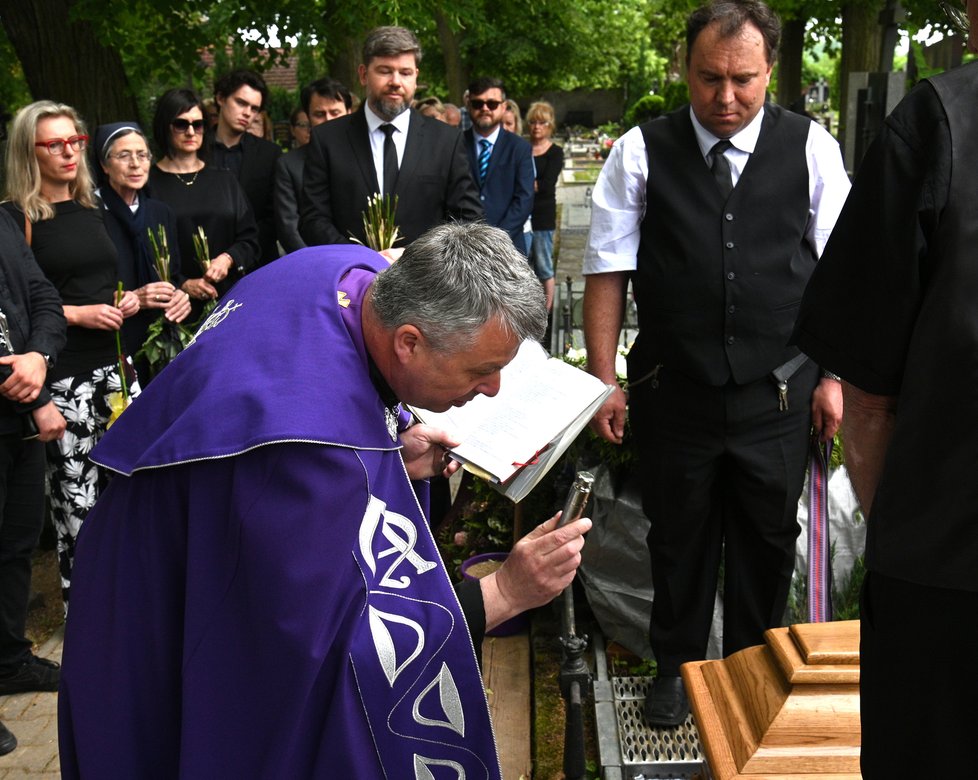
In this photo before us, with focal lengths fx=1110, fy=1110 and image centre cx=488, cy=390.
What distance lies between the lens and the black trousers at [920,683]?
5.20 feet

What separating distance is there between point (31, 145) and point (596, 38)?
38481mm

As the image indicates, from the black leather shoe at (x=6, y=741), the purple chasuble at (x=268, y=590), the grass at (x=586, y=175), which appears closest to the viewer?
the purple chasuble at (x=268, y=590)

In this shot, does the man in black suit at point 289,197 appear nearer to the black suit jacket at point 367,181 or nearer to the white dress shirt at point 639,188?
the black suit jacket at point 367,181

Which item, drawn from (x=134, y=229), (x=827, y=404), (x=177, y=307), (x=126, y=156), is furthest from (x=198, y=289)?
(x=827, y=404)

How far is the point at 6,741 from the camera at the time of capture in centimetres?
375

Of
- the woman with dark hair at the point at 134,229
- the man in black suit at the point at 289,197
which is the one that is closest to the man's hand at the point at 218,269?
the woman with dark hair at the point at 134,229

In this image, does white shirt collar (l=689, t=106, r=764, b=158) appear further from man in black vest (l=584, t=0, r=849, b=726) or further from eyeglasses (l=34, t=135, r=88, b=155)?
eyeglasses (l=34, t=135, r=88, b=155)

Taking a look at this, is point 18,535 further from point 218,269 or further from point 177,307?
point 218,269

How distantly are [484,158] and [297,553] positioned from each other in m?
6.37

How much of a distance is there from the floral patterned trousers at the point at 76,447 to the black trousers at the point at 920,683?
3430 millimetres

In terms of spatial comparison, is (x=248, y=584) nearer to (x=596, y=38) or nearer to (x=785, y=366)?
(x=785, y=366)

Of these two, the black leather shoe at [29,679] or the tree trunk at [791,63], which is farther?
the tree trunk at [791,63]

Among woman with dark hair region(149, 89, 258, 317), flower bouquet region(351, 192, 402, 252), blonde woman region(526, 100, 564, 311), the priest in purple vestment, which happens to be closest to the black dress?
woman with dark hair region(149, 89, 258, 317)

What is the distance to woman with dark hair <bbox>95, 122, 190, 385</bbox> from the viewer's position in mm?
4859
